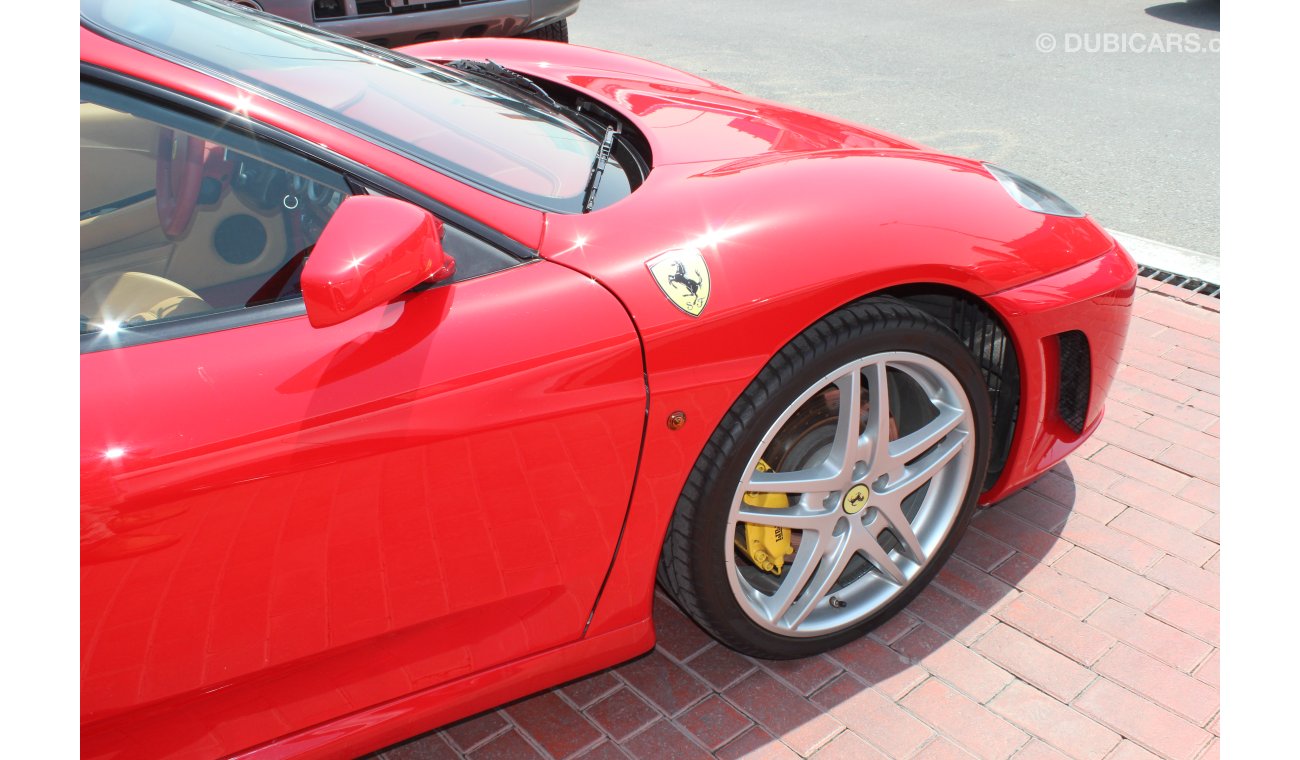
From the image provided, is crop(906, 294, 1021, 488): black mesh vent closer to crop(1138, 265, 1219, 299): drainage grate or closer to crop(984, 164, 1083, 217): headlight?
crop(984, 164, 1083, 217): headlight

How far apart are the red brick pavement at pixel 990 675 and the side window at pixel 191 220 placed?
3.63 ft

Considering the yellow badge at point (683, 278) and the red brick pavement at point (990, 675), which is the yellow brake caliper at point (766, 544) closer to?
the red brick pavement at point (990, 675)

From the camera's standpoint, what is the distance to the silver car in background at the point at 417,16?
5270 millimetres

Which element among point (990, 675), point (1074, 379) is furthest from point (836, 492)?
point (1074, 379)

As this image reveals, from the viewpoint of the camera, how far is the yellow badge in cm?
198

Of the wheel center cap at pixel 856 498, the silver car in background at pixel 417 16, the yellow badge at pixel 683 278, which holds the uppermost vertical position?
the silver car in background at pixel 417 16

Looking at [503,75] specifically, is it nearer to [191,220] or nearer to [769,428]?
[191,220]

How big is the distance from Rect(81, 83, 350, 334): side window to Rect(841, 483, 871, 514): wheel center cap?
1170mm

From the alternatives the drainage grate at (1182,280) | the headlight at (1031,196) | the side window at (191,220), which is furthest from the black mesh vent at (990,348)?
the drainage grate at (1182,280)

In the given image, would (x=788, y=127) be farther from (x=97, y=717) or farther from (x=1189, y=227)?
(x=1189, y=227)

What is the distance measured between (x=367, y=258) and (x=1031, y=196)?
1691mm

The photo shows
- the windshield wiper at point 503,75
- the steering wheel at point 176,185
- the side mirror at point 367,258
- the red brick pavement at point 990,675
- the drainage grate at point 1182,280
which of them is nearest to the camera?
the side mirror at point 367,258

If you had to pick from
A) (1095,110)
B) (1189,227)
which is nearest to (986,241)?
(1189,227)

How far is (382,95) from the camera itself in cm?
214
